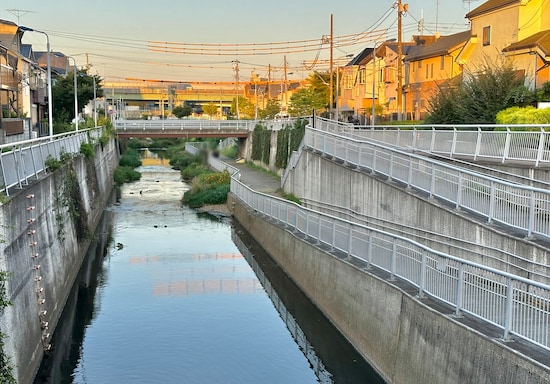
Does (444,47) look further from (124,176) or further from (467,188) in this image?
(467,188)

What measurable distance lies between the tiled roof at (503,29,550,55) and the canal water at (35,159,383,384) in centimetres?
1817

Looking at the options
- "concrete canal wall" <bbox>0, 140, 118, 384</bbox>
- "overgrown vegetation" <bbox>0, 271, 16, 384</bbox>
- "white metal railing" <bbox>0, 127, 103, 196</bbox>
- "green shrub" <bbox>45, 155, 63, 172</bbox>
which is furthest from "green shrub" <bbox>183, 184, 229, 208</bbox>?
"overgrown vegetation" <bbox>0, 271, 16, 384</bbox>

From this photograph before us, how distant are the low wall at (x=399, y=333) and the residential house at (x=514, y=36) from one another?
16.7m

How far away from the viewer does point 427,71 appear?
5281 centimetres

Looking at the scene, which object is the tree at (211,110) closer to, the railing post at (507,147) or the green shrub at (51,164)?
the green shrub at (51,164)

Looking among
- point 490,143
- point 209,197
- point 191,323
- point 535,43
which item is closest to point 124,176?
point 209,197

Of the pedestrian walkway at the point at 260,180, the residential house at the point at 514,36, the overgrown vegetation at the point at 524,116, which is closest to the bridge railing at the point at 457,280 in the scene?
the overgrown vegetation at the point at 524,116

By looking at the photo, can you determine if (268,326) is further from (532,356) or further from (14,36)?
(14,36)

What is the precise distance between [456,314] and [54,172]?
47.9ft

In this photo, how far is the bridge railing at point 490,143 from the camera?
1627 cm

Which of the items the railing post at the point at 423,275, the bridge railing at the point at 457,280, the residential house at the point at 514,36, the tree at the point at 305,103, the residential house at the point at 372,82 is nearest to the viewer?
the bridge railing at the point at 457,280

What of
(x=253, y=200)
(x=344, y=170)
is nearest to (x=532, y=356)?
(x=344, y=170)

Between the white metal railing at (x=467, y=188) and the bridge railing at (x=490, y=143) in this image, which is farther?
the bridge railing at (x=490, y=143)

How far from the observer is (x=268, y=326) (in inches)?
763
